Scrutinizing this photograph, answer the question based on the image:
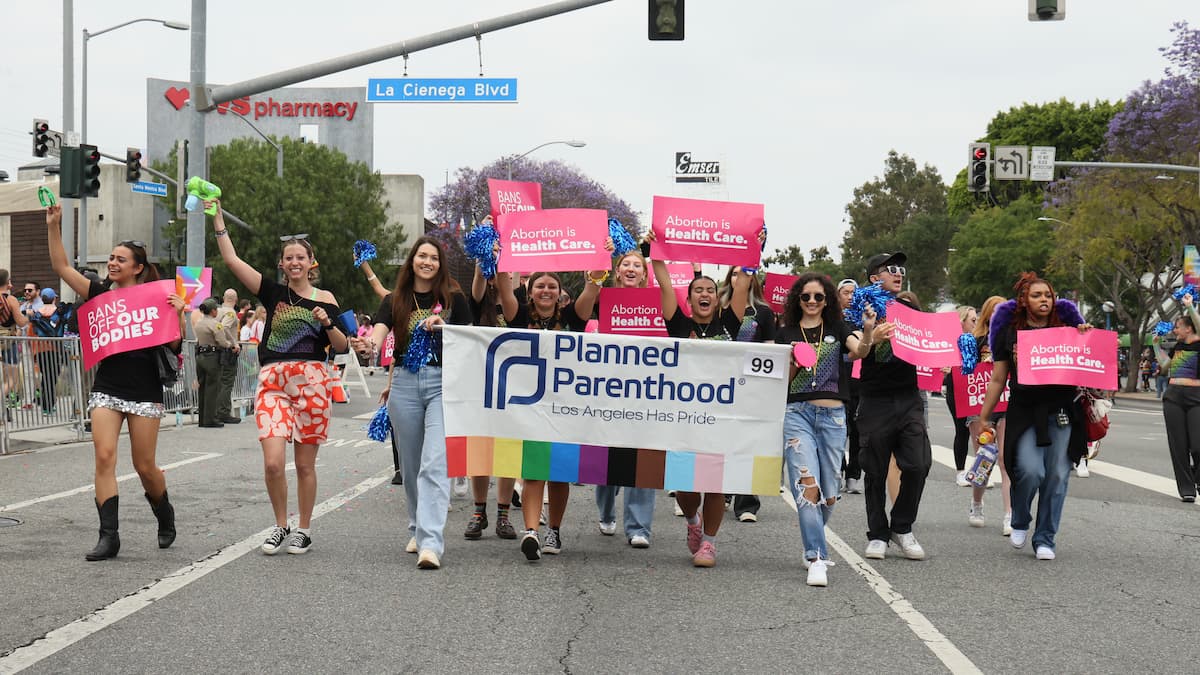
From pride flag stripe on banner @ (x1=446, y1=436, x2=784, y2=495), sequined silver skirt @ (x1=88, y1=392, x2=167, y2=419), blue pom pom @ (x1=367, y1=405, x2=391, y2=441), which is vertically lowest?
pride flag stripe on banner @ (x1=446, y1=436, x2=784, y2=495)

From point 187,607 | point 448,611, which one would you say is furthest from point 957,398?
point 187,607

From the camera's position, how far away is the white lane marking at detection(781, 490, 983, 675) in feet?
17.3

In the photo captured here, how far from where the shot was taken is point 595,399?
25.4 ft

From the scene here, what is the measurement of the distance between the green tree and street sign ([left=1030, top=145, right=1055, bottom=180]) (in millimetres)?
33029

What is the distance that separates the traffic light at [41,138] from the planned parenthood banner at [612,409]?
22.9 metres

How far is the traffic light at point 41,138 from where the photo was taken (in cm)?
2731

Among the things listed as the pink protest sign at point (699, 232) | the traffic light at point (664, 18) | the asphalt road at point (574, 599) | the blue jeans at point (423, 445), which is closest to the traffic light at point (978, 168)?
the traffic light at point (664, 18)

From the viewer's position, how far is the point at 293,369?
7.46 metres

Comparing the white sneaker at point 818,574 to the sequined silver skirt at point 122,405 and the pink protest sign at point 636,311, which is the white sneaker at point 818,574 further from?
the sequined silver skirt at point 122,405

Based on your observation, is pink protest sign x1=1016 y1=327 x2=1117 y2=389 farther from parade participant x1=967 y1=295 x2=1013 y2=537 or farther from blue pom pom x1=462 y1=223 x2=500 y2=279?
blue pom pom x1=462 y1=223 x2=500 y2=279

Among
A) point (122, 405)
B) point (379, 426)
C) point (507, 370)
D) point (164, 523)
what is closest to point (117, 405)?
point (122, 405)

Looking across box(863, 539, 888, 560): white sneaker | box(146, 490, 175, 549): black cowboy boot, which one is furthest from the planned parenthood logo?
box(863, 539, 888, 560): white sneaker

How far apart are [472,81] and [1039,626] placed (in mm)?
11996

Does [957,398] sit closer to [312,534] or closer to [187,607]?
[312,534]
